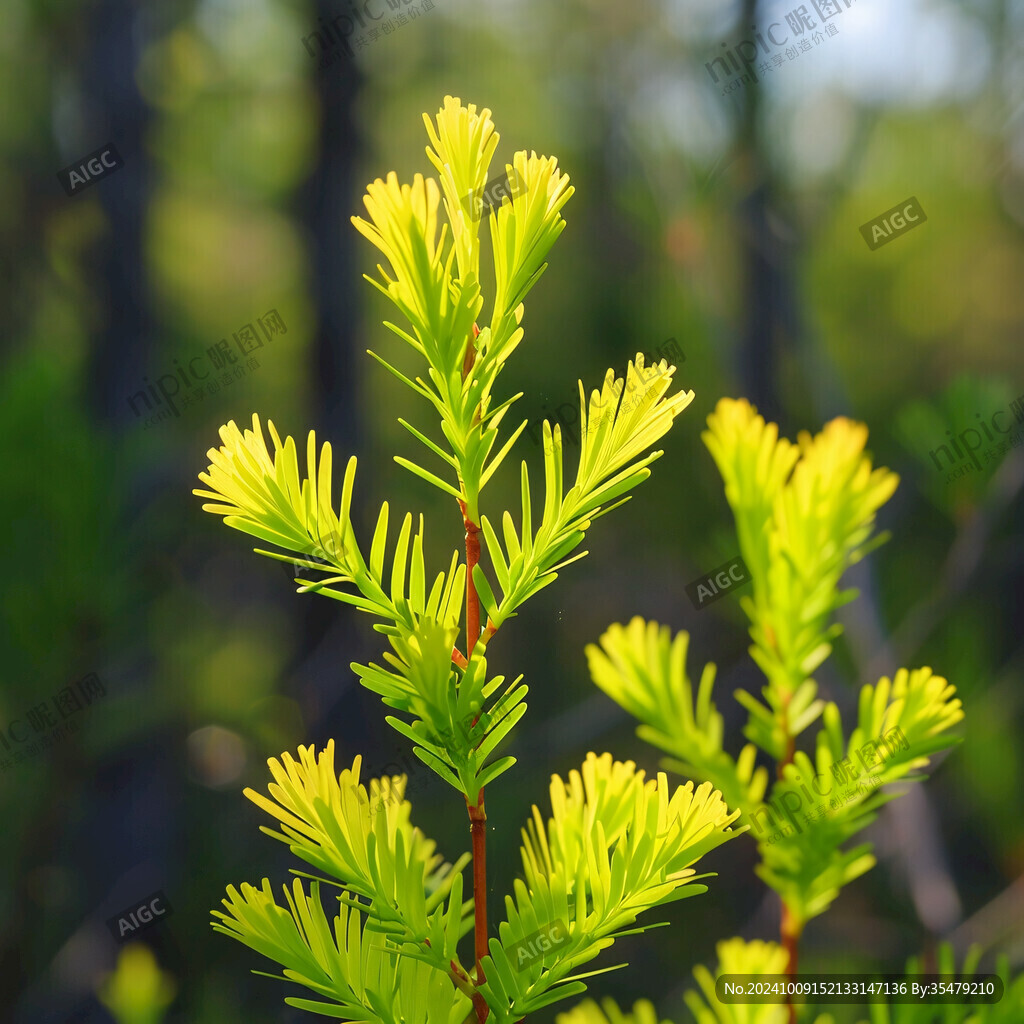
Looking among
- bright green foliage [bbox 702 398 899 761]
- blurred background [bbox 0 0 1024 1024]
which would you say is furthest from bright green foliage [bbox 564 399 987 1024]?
blurred background [bbox 0 0 1024 1024]

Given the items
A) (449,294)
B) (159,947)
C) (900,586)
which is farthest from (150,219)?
(900,586)

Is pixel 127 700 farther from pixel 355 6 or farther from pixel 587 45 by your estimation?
pixel 587 45

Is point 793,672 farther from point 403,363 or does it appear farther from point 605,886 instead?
point 403,363

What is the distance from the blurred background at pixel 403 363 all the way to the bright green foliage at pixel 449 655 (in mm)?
591

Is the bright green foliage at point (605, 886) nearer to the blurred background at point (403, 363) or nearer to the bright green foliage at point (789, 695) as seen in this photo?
the bright green foliage at point (789, 695)

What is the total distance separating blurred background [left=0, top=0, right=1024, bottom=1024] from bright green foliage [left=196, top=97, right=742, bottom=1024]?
591mm

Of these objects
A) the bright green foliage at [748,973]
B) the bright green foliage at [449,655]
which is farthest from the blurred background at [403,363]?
the bright green foliage at [449,655]

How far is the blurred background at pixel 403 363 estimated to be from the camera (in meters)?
0.97

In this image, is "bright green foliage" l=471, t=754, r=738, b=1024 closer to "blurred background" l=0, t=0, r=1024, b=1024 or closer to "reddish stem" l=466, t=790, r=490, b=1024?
"reddish stem" l=466, t=790, r=490, b=1024

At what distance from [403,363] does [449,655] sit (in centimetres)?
137

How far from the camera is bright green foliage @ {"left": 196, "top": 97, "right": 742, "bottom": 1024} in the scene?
157 mm

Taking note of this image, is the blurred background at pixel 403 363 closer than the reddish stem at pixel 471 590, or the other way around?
the reddish stem at pixel 471 590

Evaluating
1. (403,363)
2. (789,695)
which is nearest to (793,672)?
(789,695)

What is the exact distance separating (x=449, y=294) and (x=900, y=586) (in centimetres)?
161
